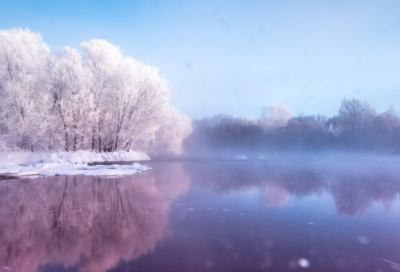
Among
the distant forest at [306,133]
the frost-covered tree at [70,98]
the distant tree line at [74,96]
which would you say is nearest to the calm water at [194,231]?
the distant tree line at [74,96]

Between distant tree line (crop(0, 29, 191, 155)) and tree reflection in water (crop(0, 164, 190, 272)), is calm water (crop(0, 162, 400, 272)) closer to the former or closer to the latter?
tree reflection in water (crop(0, 164, 190, 272))

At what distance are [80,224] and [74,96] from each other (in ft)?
70.6

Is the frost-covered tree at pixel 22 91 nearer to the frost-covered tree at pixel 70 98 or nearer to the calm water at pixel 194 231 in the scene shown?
the frost-covered tree at pixel 70 98

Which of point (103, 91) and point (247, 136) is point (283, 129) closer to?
point (247, 136)

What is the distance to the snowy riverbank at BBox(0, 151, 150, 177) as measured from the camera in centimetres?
1455

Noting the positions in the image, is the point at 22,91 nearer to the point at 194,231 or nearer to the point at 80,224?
the point at 80,224

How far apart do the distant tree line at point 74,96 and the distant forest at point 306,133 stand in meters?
41.4

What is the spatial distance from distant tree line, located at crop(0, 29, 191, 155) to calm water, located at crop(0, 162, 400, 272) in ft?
51.0

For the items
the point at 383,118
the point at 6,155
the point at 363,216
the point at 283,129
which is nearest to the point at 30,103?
the point at 6,155

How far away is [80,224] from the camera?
5852mm

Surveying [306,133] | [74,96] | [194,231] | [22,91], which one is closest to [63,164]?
[74,96]

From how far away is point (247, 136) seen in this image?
74.9 m

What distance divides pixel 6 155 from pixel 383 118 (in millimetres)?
61738

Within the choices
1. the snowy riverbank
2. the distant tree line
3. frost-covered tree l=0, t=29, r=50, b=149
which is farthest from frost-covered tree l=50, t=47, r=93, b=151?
the snowy riverbank
